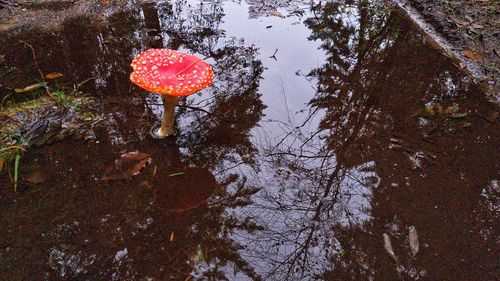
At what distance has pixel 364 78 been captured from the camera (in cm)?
323

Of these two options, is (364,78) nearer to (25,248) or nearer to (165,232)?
(165,232)

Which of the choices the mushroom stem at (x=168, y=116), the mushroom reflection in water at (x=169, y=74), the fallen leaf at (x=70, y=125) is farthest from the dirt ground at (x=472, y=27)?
the fallen leaf at (x=70, y=125)

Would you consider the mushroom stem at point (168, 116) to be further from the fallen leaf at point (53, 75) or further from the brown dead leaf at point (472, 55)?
the brown dead leaf at point (472, 55)

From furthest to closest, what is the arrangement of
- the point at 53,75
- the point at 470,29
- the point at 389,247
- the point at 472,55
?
the point at 470,29 → the point at 472,55 → the point at 53,75 → the point at 389,247

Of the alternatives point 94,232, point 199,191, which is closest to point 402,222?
point 199,191

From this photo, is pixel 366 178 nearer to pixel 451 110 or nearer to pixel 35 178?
pixel 451 110

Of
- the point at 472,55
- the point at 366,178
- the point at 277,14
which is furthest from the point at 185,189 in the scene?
the point at 472,55

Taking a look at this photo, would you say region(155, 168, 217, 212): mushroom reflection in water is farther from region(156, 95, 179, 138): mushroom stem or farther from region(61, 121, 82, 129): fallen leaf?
region(61, 121, 82, 129): fallen leaf

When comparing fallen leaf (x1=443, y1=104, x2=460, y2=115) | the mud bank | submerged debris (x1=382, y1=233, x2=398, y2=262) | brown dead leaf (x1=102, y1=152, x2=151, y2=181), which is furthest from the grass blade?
the mud bank

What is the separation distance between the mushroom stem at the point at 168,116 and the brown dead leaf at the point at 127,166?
24cm

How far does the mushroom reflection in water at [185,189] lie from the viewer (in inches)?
82.0

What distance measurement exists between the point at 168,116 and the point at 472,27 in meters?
3.72

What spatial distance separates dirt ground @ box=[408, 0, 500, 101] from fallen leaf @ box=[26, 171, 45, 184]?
12.4 ft

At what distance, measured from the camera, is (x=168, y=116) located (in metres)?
2.47
